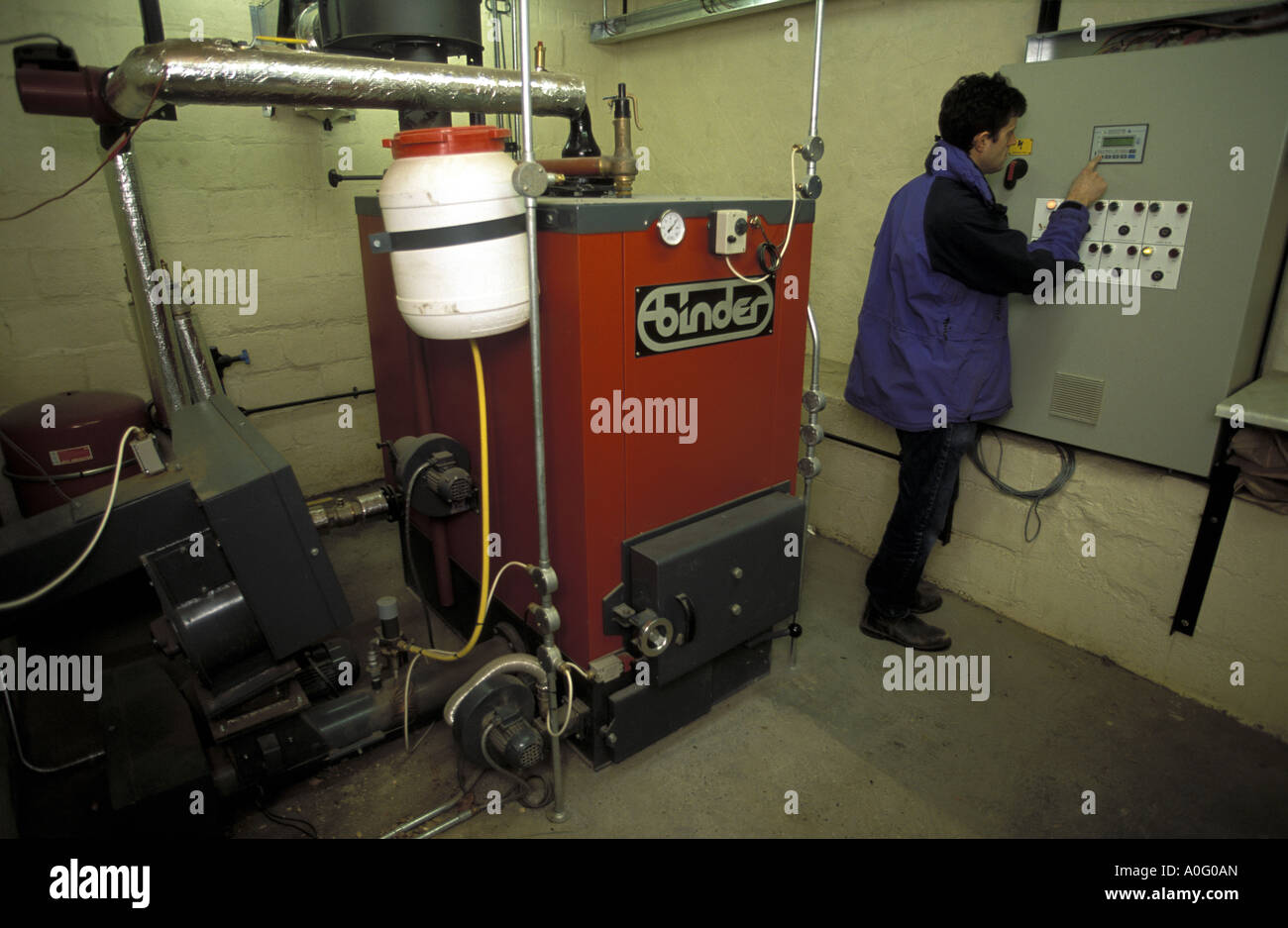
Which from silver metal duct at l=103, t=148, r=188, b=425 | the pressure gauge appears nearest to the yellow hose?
the pressure gauge

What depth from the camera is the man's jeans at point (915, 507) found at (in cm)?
208

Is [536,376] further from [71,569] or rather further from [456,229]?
[71,569]

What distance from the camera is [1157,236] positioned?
178 cm

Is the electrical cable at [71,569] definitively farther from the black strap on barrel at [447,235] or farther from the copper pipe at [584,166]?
the copper pipe at [584,166]

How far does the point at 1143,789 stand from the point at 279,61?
7.95ft

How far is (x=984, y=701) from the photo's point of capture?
2023mm

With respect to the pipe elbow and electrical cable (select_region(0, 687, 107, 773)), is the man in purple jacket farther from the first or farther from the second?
electrical cable (select_region(0, 687, 107, 773))

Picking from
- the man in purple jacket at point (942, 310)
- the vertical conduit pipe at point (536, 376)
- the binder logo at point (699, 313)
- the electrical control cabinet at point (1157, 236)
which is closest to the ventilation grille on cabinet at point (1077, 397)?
the electrical control cabinet at point (1157, 236)

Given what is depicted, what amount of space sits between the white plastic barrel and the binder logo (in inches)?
10.6

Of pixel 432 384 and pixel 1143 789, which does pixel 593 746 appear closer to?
pixel 432 384

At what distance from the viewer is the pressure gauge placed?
1444 mm

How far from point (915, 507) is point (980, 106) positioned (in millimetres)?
1059

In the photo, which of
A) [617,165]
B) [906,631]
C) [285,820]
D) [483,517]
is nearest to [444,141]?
[617,165]

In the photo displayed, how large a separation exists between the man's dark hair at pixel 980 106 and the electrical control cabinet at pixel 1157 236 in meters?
0.11
